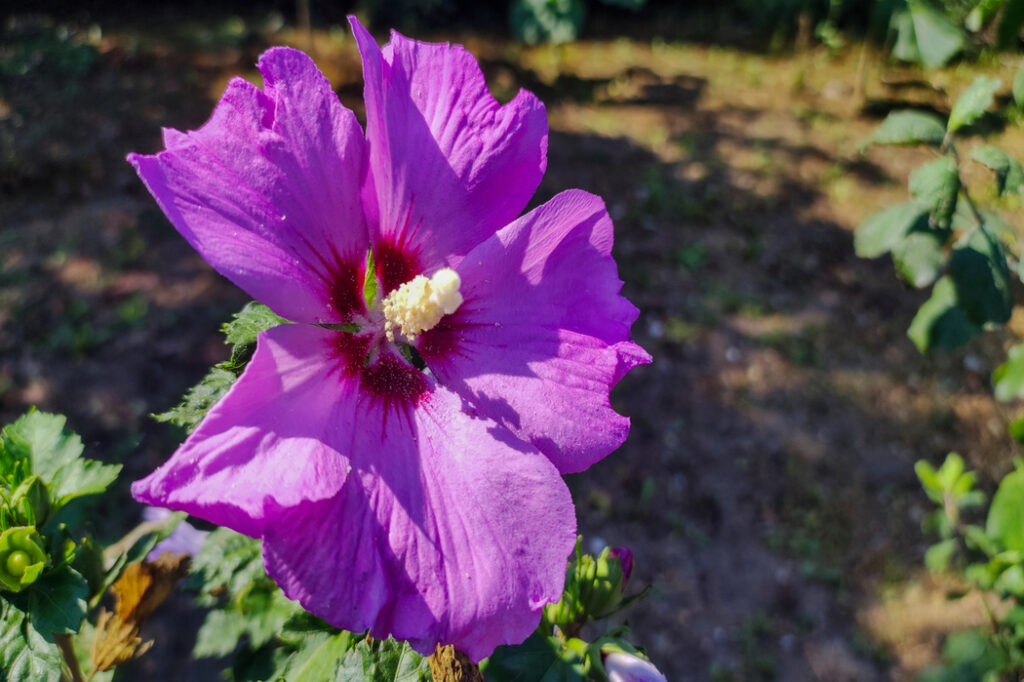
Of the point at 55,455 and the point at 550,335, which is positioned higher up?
the point at 550,335

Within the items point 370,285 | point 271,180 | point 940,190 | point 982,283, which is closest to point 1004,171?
point 940,190

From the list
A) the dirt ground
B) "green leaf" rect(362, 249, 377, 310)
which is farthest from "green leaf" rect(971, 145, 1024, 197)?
the dirt ground

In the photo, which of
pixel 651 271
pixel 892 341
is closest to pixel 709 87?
pixel 651 271

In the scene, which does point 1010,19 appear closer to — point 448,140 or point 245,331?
point 448,140

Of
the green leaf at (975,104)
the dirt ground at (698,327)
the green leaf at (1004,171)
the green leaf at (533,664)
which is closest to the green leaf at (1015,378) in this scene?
the green leaf at (1004,171)

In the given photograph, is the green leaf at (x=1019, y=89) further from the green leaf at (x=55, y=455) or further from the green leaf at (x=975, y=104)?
the green leaf at (x=55, y=455)

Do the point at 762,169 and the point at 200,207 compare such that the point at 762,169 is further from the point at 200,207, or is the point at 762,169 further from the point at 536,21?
the point at 200,207
